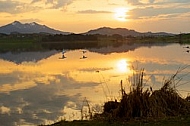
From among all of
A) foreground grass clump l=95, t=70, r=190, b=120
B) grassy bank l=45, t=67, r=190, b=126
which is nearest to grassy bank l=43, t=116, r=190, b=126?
grassy bank l=45, t=67, r=190, b=126

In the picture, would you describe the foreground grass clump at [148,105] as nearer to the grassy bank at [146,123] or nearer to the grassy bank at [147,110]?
the grassy bank at [147,110]

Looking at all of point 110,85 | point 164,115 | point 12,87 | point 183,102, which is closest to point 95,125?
point 164,115

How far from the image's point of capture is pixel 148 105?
9375 mm

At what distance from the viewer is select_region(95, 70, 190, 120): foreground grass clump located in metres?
9.20

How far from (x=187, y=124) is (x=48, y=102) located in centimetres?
829

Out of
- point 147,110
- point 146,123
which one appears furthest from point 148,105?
point 146,123

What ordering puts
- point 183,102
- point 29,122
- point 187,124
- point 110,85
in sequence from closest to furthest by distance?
1. point 187,124
2. point 183,102
3. point 29,122
4. point 110,85

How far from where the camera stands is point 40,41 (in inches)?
5330

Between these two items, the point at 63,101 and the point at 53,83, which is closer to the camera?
the point at 63,101

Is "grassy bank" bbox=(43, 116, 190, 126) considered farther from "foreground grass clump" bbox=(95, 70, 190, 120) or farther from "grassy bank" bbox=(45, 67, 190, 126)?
"foreground grass clump" bbox=(95, 70, 190, 120)

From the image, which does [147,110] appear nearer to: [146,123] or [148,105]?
[148,105]

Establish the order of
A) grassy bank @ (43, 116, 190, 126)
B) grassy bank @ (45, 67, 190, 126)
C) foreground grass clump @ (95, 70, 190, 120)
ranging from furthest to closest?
foreground grass clump @ (95, 70, 190, 120) → grassy bank @ (45, 67, 190, 126) → grassy bank @ (43, 116, 190, 126)

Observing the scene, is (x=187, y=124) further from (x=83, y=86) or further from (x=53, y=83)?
(x=53, y=83)

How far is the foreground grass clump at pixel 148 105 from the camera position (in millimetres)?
9203
